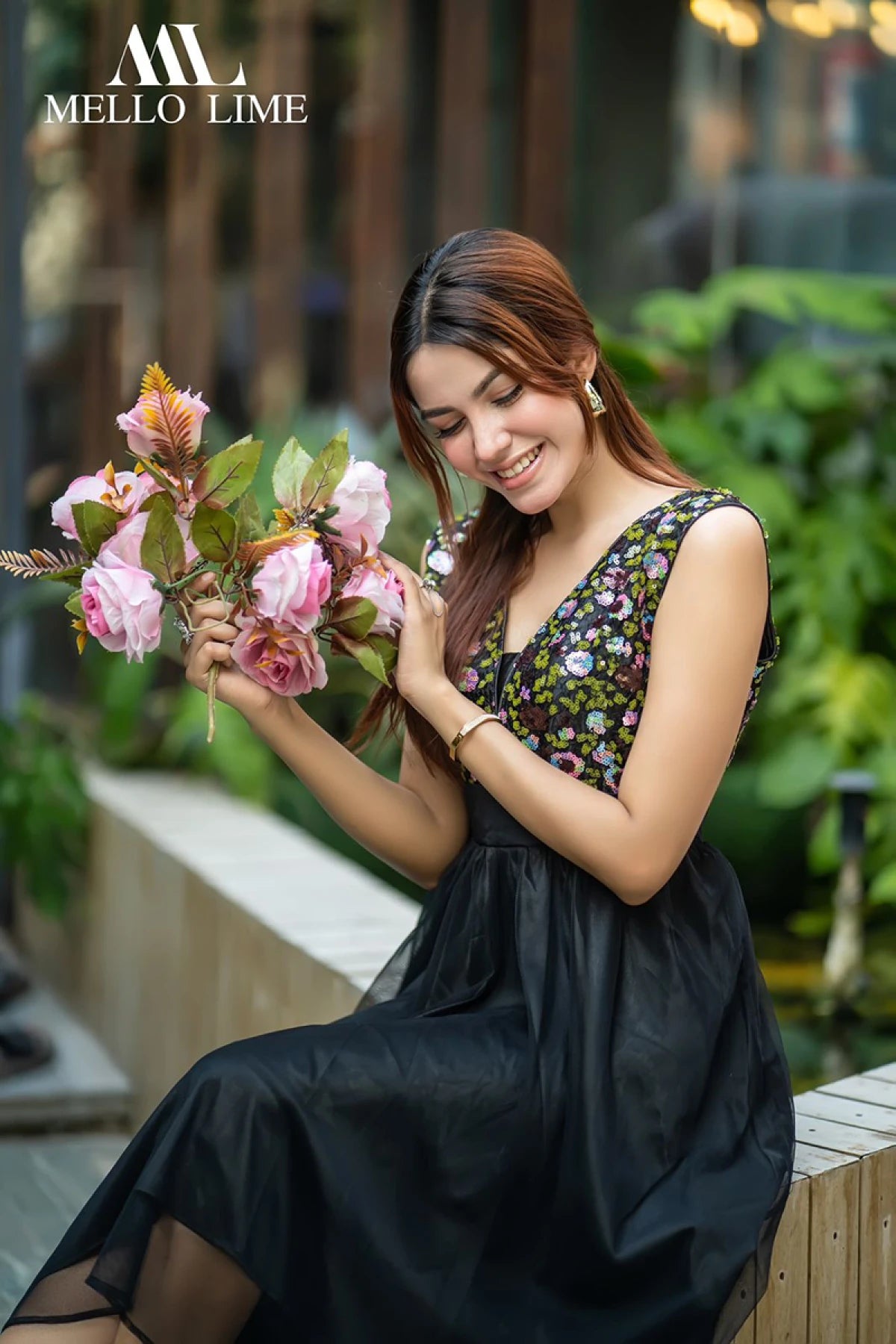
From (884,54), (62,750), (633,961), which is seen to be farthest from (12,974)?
(884,54)

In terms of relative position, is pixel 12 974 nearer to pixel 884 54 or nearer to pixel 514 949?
pixel 514 949

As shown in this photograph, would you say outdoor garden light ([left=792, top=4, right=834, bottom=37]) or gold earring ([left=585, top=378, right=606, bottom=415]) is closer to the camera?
gold earring ([left=585, top=378, right=606, bottom=415])

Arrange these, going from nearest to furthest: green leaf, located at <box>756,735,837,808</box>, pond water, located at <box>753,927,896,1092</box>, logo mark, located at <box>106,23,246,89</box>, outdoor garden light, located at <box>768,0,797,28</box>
Answer: pond water, located at <box>753,927,896,1092</box>
green leaf, located at <box>756,735,837,808</box>
logo mark, located at <box>106,23,246,89</box>
outdoor garden light, located at <box>768,0,797,28</box>

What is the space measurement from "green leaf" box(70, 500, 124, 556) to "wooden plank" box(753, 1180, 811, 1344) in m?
1.11

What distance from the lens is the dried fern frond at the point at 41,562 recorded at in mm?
1993

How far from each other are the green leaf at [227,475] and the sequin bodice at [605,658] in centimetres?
44

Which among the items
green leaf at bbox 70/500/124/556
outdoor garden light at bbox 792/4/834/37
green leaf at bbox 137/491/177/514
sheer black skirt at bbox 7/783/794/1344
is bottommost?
sheer black skirt at bbox 7/783/794/1344

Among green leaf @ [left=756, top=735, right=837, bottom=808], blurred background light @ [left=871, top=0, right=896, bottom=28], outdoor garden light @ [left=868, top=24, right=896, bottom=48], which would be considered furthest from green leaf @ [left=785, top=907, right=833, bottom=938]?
blurred background light @ [left=871, top=0, right=896, bottom=28]

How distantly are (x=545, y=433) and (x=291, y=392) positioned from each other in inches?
169

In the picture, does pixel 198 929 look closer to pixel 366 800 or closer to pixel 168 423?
pixel 366 800

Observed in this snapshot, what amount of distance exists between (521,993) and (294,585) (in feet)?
1.87

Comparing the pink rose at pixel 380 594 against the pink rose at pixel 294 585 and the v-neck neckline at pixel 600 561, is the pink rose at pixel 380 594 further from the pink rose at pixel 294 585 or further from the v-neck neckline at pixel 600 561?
the v-neck neckline at pixel 600 561

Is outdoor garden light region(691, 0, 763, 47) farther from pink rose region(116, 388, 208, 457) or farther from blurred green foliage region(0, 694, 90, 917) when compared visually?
pink rose region(116, 388, 208, 457)

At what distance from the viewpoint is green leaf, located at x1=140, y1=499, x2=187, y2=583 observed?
6.26 feet
